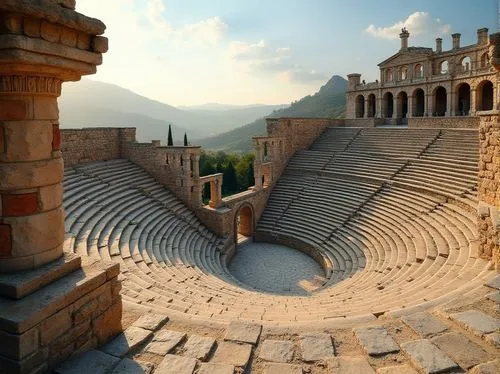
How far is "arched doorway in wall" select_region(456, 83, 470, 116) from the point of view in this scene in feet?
93.1

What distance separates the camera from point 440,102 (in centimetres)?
3064

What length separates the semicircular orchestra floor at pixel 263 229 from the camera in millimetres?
6375

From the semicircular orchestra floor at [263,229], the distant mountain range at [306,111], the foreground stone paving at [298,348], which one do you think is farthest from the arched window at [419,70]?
the distant mountain range at [306,111]

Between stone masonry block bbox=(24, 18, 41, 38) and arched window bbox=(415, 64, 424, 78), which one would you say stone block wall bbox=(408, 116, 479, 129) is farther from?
stone masonry block bbox=(24, 18, 41, 38)

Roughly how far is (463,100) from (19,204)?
108 ft

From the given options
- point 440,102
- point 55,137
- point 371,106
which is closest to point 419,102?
point 440,102

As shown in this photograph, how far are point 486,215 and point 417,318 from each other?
4.82 m

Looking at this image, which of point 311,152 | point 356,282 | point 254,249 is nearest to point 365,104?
point 311,152

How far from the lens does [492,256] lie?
7.43 m

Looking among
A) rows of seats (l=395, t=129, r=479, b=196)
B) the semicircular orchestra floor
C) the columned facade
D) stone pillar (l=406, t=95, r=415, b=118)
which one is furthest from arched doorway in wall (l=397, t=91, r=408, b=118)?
the semicircular orchestra floor

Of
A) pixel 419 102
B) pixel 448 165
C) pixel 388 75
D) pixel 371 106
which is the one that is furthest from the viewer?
pixel 388 75

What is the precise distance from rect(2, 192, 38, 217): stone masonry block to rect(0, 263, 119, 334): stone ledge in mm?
703

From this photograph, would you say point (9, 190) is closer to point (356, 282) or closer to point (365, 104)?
point (356, 282)

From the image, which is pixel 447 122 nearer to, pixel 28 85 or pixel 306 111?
pixel 28 85
